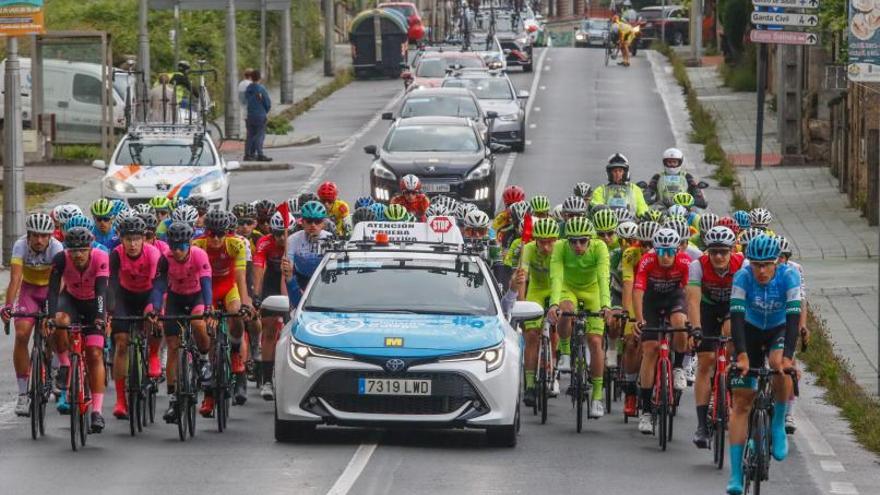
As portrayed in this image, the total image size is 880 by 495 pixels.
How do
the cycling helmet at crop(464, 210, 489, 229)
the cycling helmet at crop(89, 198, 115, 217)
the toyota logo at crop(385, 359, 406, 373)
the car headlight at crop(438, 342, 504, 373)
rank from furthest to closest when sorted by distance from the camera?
the cycling helmet at crop(464, 210, 489, 229), the cycling helmet at crop(89, 198, 115, 217), the car headlight at crop(438, 342, 504, 373), the toyota logo at crop(385, 359, 406, 373)

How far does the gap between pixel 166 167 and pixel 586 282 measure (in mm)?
16139

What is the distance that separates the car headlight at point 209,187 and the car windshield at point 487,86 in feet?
46.8

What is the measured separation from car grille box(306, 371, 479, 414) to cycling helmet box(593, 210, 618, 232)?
4007 mm

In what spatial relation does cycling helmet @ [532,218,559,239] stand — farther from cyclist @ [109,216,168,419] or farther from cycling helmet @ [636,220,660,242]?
cyclist @ [109,216,168,419]

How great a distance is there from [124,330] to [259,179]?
25.2 meters

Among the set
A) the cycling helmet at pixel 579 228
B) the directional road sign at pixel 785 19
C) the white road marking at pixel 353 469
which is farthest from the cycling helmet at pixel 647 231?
the directional road sign at pixel 785 19

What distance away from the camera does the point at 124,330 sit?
16.9m

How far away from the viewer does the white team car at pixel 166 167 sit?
108 ft

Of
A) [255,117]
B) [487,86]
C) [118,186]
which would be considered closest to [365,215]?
[118,186]

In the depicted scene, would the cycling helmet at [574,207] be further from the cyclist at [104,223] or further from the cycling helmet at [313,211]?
the cyclist at [104,223]

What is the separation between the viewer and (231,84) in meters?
49.4

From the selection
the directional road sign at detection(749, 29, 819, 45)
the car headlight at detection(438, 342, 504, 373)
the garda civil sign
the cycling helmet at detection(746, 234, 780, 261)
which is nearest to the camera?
the cycling helmet at detection(746, 234, 780, 261)

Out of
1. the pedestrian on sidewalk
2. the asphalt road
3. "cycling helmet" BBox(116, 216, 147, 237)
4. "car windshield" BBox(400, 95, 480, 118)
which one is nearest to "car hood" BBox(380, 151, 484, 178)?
"car windshield" BBox(400, 95, 480, 118)

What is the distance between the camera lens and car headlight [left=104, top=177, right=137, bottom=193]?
3272 centimetres
